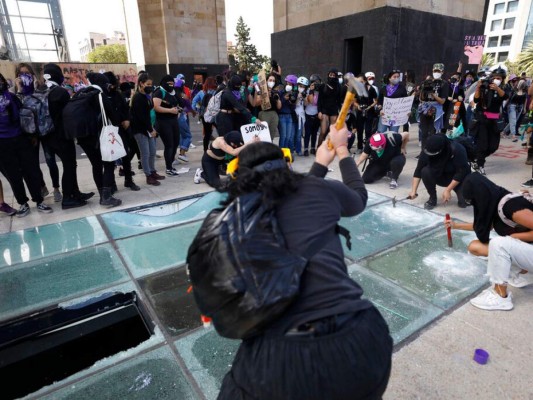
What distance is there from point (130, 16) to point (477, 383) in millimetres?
23700

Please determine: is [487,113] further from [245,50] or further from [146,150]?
[245,50]

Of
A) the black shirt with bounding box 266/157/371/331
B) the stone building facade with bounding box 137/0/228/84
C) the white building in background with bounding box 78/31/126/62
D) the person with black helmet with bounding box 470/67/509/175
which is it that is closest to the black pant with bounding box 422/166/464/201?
the person with black helmet with bounding box 470/67/509/175

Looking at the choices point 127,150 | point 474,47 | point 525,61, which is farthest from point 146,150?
point 525,61

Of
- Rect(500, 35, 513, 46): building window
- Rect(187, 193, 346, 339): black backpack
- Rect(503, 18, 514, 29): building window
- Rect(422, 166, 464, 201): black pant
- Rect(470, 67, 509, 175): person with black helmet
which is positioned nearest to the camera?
Rect(187, 193, 346, 339): black backpack

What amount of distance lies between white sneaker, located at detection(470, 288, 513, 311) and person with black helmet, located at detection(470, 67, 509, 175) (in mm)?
4207

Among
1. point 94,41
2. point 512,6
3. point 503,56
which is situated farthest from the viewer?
point 94,41

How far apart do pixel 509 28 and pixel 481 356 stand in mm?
84700

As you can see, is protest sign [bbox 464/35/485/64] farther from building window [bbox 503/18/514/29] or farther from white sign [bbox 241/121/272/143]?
building window [bbox 503/18/514/29]

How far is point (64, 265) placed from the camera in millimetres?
3561

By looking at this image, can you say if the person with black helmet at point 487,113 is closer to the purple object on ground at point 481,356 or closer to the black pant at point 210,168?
the black pant at point 210,168

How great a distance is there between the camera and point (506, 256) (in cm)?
270

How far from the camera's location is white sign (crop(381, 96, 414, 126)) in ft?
24.1

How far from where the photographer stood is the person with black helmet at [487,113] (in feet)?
21.0

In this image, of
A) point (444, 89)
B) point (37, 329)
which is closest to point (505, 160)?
point (444, 89)
